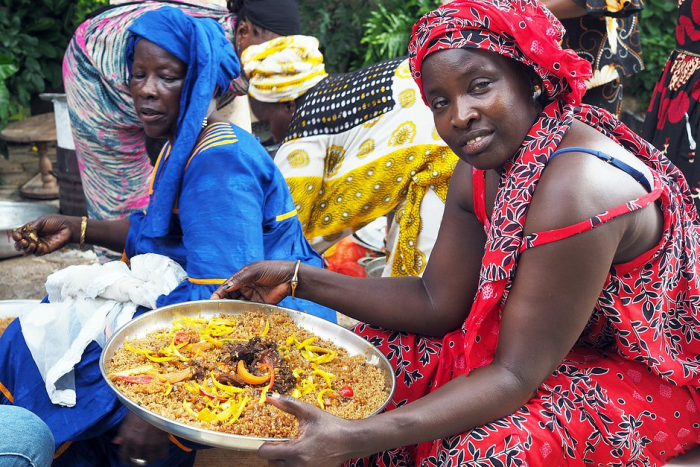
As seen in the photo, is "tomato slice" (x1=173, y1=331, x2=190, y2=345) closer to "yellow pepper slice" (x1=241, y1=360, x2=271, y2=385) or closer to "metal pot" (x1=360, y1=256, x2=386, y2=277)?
"yellow pepper slice" (x1=241, y1=360, x2=271, y2=385)

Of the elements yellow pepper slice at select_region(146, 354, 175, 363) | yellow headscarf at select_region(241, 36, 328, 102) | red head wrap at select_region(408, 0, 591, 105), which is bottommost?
yellow pepper slice at select_region(146, 354, 175, 363)

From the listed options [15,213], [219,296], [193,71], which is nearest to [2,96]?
[15,213]

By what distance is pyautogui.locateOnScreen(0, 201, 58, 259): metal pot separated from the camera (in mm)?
4531

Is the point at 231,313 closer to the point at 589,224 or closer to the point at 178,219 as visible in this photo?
the point at 178,219

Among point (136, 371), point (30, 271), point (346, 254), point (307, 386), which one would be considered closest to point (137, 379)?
point (136, 371)

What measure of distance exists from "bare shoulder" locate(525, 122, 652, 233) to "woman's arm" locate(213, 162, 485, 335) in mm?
413

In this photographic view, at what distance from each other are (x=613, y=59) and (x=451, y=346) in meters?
2.02

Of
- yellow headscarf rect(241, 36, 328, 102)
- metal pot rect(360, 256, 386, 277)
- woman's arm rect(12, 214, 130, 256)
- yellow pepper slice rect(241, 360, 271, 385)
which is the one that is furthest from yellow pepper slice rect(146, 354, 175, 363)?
metal pot rect(360, 256, 386, 277)

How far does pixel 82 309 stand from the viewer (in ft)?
7.26

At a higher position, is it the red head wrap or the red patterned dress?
the red head wrap

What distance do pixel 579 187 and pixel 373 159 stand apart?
1616 mm

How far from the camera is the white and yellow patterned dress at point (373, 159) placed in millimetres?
3082

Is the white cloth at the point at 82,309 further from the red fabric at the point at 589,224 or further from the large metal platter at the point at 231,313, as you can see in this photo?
the red fabric at the point at 589,224

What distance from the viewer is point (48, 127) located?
6.38 metres
